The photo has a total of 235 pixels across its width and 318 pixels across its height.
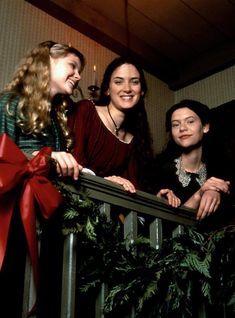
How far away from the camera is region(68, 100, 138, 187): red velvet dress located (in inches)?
86.6

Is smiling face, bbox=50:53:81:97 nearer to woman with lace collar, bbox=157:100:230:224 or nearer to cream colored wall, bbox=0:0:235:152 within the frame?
woman with lace collar, bbox=157:100:230:224

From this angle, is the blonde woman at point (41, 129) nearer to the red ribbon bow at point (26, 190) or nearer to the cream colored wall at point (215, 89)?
the red ribbon bow at point (26, 190)

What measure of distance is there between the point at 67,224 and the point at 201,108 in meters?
1.52

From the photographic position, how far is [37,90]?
6.48 feet

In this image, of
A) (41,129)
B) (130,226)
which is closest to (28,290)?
(130,226)

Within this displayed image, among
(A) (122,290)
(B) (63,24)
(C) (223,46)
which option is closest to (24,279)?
(A) (122,290)

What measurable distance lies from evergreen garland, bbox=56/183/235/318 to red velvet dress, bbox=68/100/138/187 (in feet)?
2.39

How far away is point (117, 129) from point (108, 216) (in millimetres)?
933

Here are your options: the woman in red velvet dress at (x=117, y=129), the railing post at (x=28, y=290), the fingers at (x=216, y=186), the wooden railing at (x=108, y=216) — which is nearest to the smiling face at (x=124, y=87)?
the woman in red velvet dress at (x=117, y=129)

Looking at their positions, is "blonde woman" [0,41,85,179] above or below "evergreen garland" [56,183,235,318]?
above

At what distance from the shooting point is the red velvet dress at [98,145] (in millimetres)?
2199

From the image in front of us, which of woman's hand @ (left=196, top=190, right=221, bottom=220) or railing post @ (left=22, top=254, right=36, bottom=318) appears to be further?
woman's hand @ (left=196, top=190, right=221, bottom=220)

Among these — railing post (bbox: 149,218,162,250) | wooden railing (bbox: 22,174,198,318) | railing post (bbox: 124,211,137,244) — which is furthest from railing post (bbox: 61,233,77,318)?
railing post (bbox: 149,218,162,250)

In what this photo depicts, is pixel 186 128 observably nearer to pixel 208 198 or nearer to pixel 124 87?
pixel 124 87
